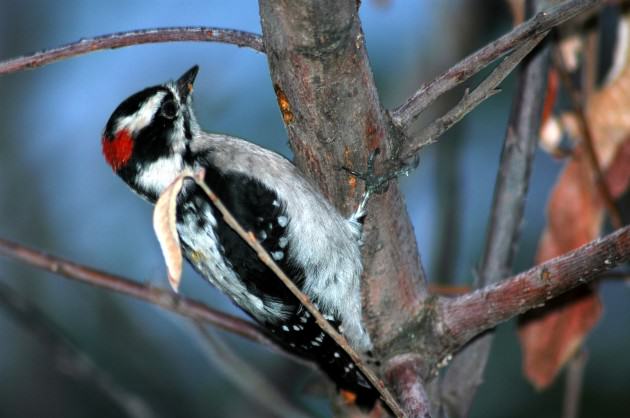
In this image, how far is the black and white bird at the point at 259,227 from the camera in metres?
3.28

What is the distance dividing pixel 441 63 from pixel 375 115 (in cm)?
266

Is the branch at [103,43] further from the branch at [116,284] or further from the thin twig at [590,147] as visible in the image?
the thin twig at [590,147]

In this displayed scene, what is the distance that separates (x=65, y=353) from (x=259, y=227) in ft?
3.71

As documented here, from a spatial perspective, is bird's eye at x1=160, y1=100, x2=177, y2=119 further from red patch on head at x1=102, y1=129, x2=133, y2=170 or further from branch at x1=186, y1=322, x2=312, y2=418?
branch at x1=186, y1=322, x2=312, y2=418

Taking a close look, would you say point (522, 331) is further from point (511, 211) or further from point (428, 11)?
point (428, 11)

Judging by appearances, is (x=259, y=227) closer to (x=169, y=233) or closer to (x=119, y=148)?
(x=119, y=148)

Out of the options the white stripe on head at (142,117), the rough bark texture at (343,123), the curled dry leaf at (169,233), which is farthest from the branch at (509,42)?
the white stripe on head at (142,117)

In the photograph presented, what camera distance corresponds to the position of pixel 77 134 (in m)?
5.98

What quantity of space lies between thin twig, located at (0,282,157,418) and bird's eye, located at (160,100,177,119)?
100 centimetres

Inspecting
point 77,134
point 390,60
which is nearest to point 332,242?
point 77,134

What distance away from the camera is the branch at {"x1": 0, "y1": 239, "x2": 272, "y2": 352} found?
3205 millimetres

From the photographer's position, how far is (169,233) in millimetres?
2273

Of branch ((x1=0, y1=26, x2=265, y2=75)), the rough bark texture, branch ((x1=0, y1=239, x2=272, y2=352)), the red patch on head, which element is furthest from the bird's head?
branch ((x1=0, y1=26, x2=265, y2=75))

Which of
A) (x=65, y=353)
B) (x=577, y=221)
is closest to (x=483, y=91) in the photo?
(x=577, y=221)
